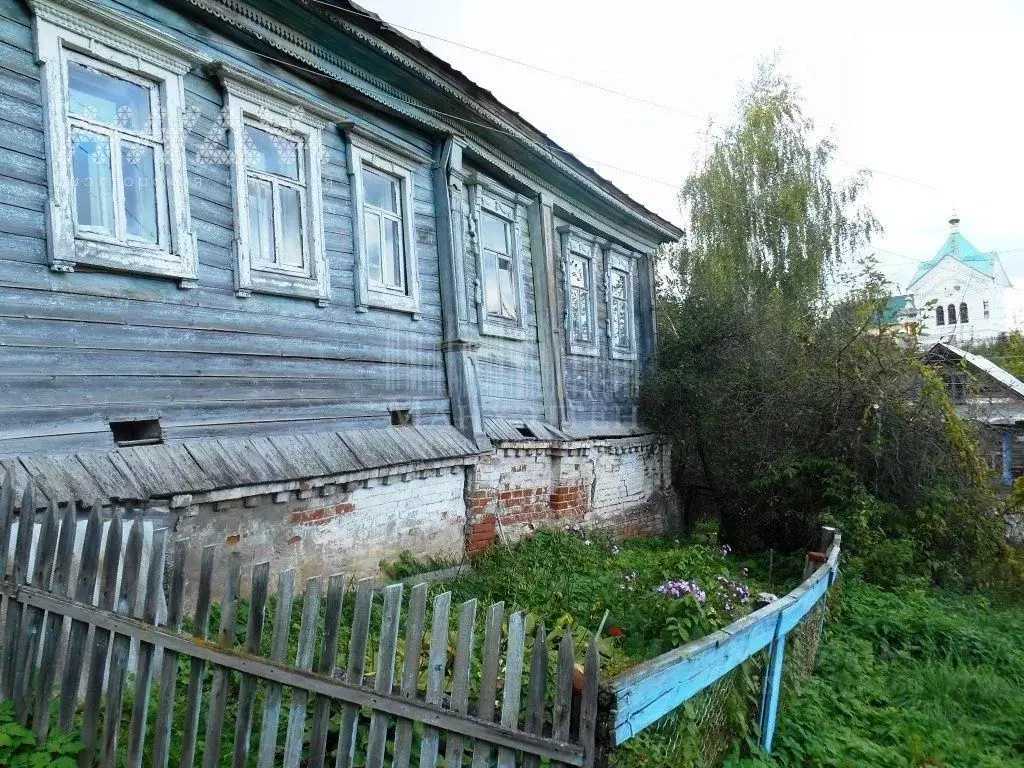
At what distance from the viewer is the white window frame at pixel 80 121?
4652 millimetres

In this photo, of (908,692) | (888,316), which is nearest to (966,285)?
(888,316)

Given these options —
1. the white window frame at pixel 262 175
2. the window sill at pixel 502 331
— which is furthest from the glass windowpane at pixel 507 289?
the white window frame at pixel 262 175

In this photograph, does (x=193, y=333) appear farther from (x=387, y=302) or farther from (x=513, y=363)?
(x=513, y=363)

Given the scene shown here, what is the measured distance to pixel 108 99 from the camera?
5109 millimetres

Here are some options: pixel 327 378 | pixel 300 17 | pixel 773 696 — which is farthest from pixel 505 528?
pixel 300 17

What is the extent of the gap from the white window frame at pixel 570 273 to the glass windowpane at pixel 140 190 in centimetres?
691

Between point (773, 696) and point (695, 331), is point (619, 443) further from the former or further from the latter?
point (773, 696)

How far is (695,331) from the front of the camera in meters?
13.0

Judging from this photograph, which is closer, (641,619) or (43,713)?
(43,713)

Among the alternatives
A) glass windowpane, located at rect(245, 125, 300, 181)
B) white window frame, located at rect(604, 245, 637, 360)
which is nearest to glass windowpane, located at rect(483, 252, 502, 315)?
glass windowpane, located at rect(245, 125, 300, 181)

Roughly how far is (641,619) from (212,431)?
352cm

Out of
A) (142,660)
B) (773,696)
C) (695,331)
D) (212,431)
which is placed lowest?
(773,696)

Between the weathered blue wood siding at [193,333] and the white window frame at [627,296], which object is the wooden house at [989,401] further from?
the weathered blue wood siding at [193,333]

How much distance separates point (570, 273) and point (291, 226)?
19.5ft
